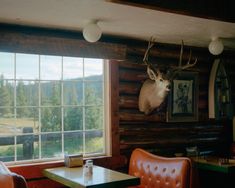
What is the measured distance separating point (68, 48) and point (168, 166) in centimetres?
195

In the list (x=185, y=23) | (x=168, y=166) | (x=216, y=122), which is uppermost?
(x=185, y=23)

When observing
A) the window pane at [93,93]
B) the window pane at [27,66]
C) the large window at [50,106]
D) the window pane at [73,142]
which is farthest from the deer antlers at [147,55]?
the window pane at [27,66]

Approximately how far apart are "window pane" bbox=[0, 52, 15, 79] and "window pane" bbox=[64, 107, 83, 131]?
898 millimetres

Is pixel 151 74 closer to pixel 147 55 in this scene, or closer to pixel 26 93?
pixel 147 55

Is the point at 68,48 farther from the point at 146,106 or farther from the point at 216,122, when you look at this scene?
the point at 216,122

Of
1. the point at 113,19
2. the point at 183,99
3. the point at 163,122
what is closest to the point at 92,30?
the point at 113,19

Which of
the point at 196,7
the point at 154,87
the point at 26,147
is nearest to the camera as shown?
the point at 196,7

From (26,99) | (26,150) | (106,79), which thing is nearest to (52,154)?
(26,150)

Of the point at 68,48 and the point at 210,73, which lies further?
the point at 210,73

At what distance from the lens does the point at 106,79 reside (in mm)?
5215

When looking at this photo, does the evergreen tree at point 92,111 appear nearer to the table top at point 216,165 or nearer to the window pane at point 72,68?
the window pane at point 72,68

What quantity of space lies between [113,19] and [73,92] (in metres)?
1.34

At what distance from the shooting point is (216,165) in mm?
5035

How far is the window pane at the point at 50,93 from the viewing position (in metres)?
4.77
